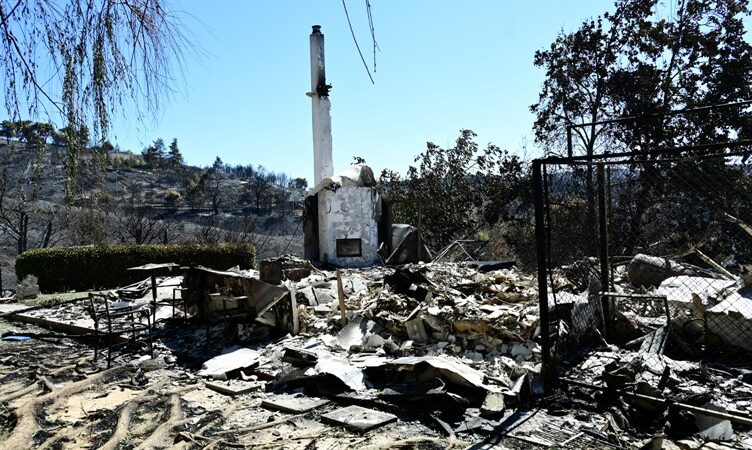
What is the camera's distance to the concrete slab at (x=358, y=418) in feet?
18.0

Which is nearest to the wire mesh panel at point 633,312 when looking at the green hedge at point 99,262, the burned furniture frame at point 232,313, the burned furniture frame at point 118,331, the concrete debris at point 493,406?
the concrete debris at point 493,406

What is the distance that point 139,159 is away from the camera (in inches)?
155

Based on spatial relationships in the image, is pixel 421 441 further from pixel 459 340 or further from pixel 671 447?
pixel 459 340

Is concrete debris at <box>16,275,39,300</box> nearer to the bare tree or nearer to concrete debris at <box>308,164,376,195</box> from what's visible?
the bare tree

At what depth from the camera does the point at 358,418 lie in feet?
18.7

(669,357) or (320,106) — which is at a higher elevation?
(320,106)

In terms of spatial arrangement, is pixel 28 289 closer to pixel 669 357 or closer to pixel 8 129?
pixel 8 129

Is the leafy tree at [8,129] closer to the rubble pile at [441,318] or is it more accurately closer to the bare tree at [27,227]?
the rubble pile at [441,318]

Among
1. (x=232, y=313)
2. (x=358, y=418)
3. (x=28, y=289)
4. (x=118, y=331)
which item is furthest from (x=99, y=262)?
(x=358, y=418)

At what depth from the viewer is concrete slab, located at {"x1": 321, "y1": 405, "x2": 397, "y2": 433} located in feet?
18.0

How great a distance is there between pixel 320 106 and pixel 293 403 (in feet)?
52.1

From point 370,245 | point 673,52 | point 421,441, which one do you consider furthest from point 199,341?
point 673,52

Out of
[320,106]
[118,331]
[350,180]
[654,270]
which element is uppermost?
[320,106]

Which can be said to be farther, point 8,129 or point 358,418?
point 358,418
